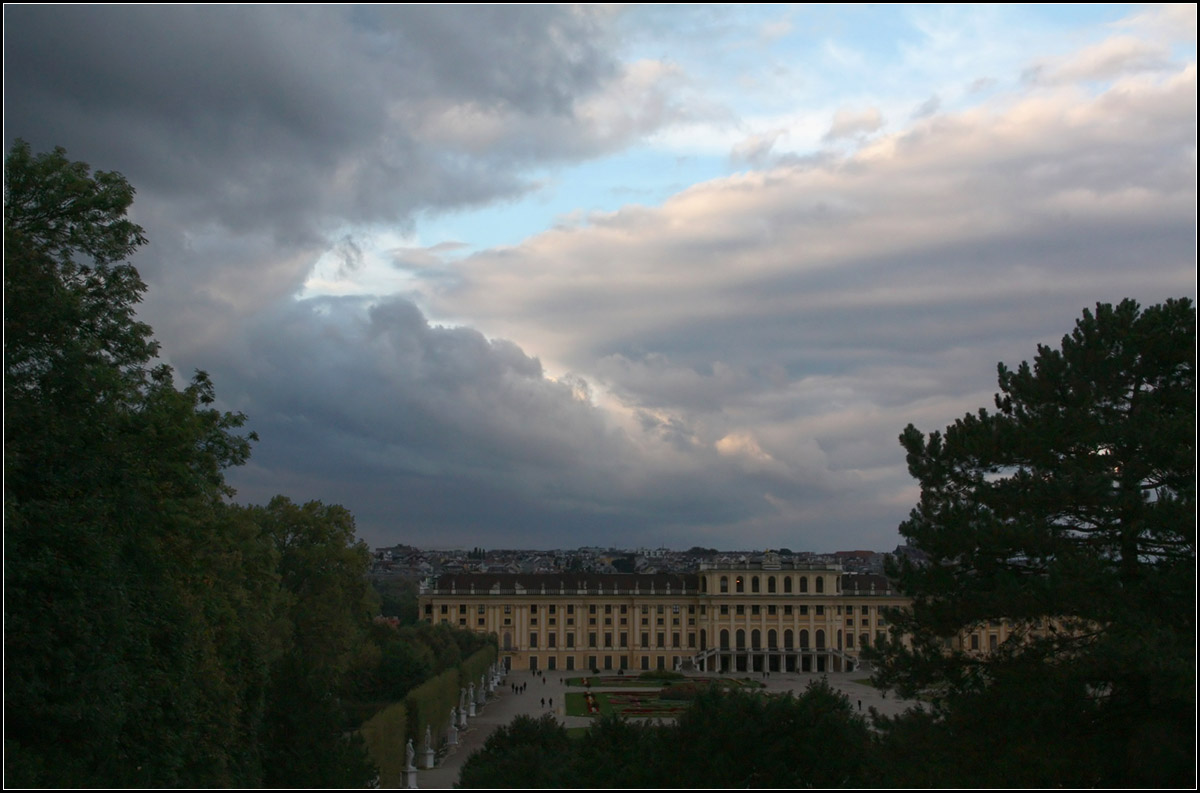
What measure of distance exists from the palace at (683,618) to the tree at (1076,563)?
74482 millimetres

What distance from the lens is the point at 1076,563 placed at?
16.7m

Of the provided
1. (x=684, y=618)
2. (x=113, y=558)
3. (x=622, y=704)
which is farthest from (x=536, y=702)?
(x=113, y=558)

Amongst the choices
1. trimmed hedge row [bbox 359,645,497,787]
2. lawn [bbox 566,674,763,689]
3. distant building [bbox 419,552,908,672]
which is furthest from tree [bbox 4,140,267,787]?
distant building [bbox 419,552,908,672]

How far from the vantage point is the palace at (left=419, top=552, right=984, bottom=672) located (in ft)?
303

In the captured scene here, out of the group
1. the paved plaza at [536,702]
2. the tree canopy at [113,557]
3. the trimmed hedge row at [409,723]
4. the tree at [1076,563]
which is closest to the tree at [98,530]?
the tree canopy at [113,557]

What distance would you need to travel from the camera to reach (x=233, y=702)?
22.6 metres

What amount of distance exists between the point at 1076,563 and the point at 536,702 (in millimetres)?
51267

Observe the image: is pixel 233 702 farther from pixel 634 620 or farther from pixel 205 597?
pixel 634 620

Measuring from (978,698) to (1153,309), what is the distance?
23.6 ft

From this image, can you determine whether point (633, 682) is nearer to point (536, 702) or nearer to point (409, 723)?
point (536, 702)

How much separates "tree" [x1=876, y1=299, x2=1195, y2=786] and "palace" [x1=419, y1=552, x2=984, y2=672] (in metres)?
Answer: 74.5

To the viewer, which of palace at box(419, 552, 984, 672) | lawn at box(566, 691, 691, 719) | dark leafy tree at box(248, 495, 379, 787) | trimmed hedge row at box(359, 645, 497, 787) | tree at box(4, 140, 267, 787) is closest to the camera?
tree at box(4, 140, 267, 787)

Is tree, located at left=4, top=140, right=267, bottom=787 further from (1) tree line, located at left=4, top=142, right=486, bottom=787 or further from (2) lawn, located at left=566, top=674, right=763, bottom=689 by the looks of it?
(2) lawn, located at left=566, top=674, right=763, bottom=689

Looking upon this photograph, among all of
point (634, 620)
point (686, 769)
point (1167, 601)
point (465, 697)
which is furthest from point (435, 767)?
point (634, 620)
